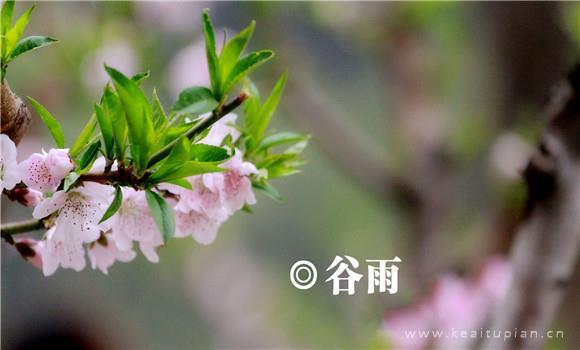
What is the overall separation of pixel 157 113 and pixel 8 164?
0.09 metres

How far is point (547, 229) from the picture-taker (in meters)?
0.66

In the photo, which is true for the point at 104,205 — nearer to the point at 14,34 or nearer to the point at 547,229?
the point at 14,34

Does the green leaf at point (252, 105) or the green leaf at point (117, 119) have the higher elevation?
the green leaf at point (252, 105)

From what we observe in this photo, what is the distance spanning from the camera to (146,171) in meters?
0.42

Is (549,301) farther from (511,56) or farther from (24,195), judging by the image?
(511,56)

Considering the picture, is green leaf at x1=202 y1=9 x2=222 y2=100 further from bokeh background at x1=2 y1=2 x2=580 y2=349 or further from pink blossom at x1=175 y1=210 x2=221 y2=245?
bokeh background at x1=2 y1=2 x2=580 y2=349

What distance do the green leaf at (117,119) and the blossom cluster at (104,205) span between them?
19 millimetres

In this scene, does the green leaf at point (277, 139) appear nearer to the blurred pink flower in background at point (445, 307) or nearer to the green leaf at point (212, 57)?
the green leaf at point (212, 57)

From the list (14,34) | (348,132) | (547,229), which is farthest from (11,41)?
(348,132)

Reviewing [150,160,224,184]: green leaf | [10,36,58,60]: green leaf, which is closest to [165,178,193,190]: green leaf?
[150,160,224,184]: green leaf

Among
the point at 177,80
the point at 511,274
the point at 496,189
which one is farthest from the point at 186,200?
the point at 496,189

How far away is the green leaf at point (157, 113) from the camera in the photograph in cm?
43

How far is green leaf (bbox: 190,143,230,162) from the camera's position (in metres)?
0.42

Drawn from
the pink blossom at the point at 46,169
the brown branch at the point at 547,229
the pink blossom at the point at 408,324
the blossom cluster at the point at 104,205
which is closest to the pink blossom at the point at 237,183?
the blossom cluster at the point at 104,205
